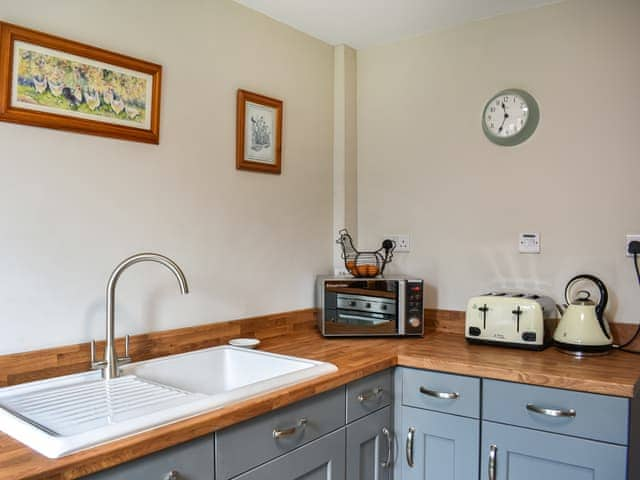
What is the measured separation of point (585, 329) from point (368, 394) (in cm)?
83

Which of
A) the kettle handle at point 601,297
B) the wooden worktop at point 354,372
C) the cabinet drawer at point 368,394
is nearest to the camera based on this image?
the wooden worktop at point 354,372

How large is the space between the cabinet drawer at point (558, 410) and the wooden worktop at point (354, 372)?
3cm

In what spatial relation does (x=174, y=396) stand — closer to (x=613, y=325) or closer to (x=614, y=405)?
(x=614, y=405)

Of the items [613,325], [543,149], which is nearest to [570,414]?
[613,325]

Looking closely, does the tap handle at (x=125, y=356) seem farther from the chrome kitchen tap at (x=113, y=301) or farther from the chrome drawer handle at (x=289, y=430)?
the chrome drawer handle at (x=289, y=430)

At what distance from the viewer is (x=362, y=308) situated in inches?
95.4

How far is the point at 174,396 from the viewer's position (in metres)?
1.45

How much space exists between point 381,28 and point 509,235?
114 cm

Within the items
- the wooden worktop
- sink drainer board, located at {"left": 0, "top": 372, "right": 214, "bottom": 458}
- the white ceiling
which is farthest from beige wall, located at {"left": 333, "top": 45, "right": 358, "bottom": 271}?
sink drainer board, located at {"left": 0, "top": 372, "right": 214, "bottom": 458}

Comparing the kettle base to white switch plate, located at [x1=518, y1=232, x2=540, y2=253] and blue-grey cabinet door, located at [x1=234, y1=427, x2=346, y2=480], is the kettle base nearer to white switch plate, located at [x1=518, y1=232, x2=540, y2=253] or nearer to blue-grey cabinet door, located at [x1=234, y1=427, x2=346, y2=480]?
white switch plate, located at [x1=518, y1=232, x2=540, y2=253]

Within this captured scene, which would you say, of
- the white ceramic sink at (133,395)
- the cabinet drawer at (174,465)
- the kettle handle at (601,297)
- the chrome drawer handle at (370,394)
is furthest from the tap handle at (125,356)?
the kettle handle at (601,297)

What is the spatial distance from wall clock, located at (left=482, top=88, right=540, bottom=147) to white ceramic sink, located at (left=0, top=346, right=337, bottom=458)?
52.5 inches

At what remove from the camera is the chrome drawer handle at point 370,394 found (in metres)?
1.89

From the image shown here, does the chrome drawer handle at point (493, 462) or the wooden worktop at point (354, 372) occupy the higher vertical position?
the wooden worktop at point (354, 372)
